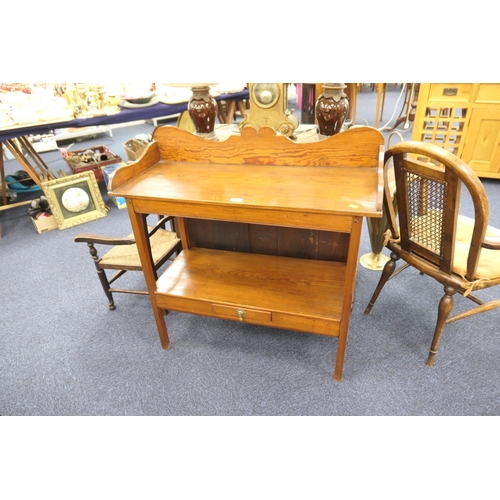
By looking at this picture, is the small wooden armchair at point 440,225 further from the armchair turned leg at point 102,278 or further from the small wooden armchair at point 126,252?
the armchair turned leg at point 102,278

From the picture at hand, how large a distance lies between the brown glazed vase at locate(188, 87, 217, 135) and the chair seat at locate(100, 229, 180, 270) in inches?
25.2

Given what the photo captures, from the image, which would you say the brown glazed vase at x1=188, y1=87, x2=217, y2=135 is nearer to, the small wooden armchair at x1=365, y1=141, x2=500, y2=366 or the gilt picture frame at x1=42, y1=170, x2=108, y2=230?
the small wooden armchair at x1=365, y1=141, x2=500, y2=366

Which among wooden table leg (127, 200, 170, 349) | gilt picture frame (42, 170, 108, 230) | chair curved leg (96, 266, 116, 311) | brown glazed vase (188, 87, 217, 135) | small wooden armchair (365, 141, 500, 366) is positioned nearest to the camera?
small wooden armchair (365, 141, 500, 366)

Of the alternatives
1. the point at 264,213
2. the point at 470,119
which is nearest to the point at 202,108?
the point at 264,213

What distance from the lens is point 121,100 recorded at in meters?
3.20

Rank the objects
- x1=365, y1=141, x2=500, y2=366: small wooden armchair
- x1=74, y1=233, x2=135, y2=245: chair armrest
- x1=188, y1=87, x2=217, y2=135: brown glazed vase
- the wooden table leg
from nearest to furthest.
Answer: x1=365, y1=141, x2=500, y2=366: small wooden armchair → the wooden table leg → x1=188, y1=87, x2=217, y2=135: brown glazed vase → x1=74, y1=233, x2=135, y2=245: chair armrest

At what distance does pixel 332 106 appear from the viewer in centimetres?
130

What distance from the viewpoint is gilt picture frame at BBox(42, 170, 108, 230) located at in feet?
9.01

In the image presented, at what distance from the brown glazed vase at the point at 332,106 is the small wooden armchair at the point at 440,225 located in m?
0.24

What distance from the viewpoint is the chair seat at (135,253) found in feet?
5.67

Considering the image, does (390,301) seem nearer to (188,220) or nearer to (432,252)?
(432,252)

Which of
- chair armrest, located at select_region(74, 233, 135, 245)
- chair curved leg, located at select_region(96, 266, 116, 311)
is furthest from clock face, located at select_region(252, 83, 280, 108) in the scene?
chair curved leg, located at select_region(96, 266, 116, 311)
